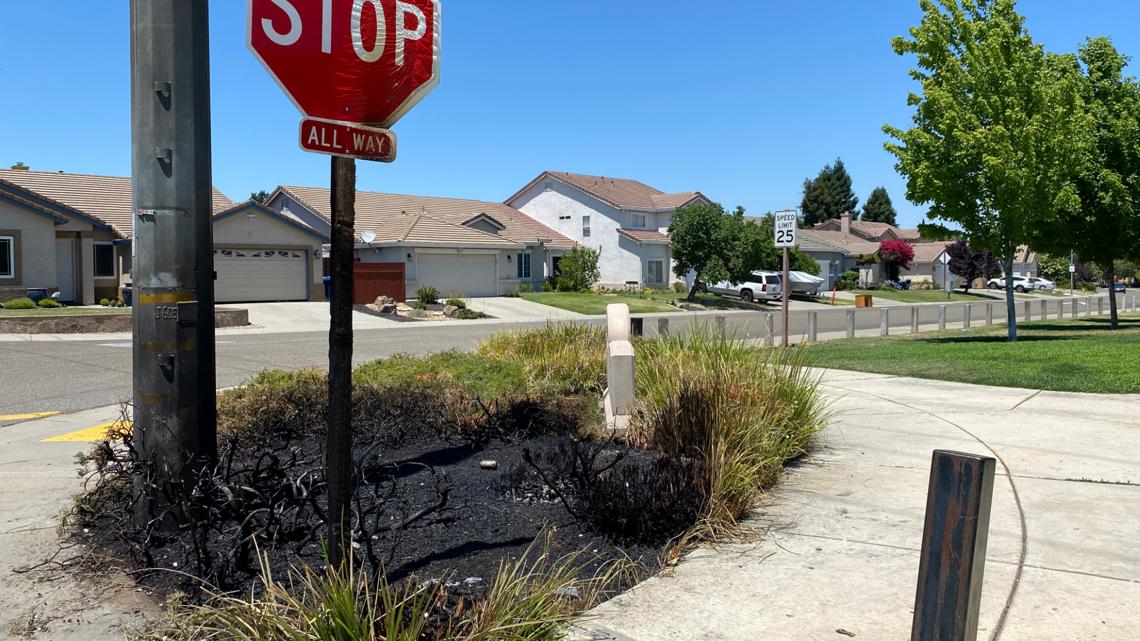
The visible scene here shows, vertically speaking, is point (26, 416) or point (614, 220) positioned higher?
point (614, 220)

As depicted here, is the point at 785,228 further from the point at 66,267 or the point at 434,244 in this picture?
the point at 66,267

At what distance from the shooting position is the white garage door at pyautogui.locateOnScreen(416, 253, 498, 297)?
4275 cm

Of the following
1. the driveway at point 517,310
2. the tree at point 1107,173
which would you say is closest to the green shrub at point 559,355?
the tree at point 1107,173

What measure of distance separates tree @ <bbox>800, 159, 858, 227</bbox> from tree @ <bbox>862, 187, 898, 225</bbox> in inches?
147

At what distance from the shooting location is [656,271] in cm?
5325

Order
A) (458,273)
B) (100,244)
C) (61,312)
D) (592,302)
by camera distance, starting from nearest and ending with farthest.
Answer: (61,312)
(100,244)
(592,302)
(458,273)

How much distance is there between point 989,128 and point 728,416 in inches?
610

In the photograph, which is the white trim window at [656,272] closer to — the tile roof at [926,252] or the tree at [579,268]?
the tree at [579,268]

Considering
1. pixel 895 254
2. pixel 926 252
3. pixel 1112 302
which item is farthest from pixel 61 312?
pixel 926 252

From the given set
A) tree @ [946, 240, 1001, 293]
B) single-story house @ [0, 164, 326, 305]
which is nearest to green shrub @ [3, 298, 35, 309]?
single-story house @ [0, 164, 326, 305]

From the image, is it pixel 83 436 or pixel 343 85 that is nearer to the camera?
pixel 343 85

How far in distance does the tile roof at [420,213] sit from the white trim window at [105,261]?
10070 millimetres

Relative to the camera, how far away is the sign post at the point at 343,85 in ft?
10.5

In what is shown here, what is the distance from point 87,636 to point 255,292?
35434mm
